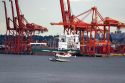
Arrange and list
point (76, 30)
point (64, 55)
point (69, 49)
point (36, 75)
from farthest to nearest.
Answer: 1. point (69, 49)
2. point (76, 30)
3. point (64, 55)
4. point (36, 75)

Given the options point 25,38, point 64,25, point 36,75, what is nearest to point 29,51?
point 25,38

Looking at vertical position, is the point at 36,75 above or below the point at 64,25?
below

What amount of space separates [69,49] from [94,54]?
10.9 metres

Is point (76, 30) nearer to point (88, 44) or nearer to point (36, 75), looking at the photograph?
point (88, 44)

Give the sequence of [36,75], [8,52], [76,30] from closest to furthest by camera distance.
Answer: [36,75] < [76,30] < [8,52]

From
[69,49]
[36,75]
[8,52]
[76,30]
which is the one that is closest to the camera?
[36,75]

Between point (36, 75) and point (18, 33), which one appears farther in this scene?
point (18, 33)

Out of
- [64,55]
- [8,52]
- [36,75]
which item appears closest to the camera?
[36,75]

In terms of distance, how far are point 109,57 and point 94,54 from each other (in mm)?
7501

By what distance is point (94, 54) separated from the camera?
162 metres

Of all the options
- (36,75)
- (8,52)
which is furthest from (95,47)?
(36,75)

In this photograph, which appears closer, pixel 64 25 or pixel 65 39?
pixel 64 25

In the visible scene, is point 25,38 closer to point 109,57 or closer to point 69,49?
point 69,49

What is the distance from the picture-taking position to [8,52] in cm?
18300
